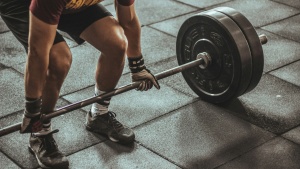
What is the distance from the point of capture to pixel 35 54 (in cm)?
225

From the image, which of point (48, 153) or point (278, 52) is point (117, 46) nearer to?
point (48, 153)

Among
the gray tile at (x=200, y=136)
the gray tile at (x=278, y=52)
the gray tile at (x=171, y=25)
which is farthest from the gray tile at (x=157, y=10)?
the gray tile at (x=200, y=136)

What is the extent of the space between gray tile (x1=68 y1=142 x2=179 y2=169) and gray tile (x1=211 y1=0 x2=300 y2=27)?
205 centimetres

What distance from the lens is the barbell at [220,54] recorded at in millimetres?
3068

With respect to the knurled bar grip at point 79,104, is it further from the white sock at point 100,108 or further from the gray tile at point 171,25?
the gray tile at point 171,25

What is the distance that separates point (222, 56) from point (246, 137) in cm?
49

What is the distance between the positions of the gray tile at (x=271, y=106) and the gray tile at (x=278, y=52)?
0.25m

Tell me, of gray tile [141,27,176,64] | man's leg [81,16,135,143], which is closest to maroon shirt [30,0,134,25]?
man's leg [81,16,135,143]

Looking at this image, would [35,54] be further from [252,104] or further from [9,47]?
[9,47]

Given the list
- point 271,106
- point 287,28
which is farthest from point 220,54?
point 287,28

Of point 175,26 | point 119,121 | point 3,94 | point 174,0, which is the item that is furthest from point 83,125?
point 174,0

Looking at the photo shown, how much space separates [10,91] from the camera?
349cm

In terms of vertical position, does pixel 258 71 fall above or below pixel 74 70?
above

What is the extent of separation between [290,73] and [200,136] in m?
1.03
